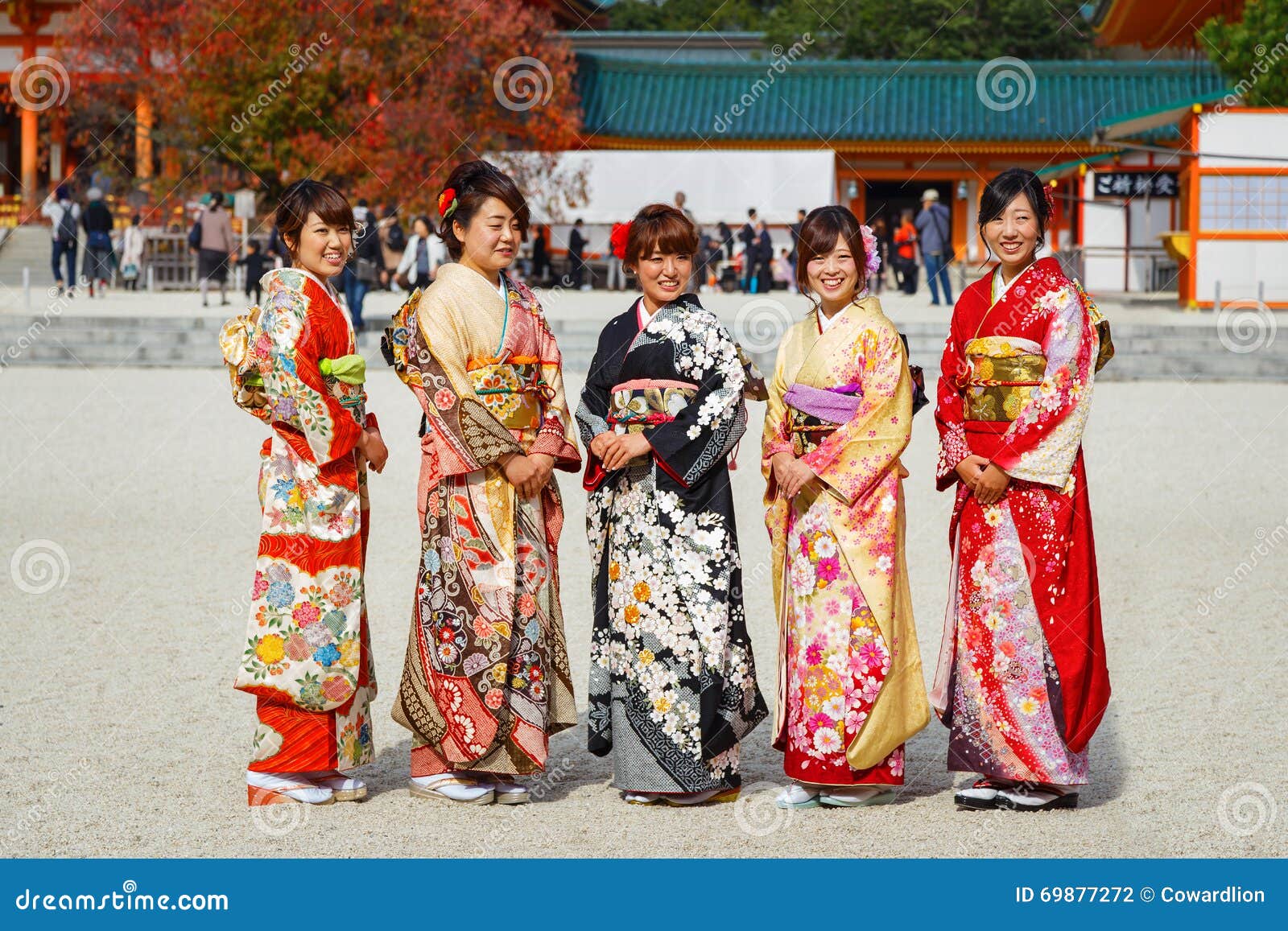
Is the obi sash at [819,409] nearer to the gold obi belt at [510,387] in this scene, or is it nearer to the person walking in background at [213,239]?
the gold obi belt at [510,387]

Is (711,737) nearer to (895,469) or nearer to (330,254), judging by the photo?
(895,469)

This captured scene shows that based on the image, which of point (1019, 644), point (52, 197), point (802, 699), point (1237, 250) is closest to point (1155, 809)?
point (1019, 644)

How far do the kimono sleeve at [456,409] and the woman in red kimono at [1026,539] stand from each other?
3.97ft

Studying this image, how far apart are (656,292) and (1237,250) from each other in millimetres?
16288

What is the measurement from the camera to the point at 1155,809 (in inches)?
153

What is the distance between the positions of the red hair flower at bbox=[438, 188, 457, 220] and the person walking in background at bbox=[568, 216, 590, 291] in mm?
21394

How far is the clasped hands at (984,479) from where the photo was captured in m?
3.88

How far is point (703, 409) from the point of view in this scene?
3.96 meters

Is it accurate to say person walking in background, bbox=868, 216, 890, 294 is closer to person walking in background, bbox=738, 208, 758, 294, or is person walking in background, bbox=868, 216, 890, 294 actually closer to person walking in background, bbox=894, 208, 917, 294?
person walking in background, bbox=894, 208, 917, 294

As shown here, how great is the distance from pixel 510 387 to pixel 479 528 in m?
0.37

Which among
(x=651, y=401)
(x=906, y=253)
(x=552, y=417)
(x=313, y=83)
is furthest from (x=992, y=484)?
(x=313, y=83)

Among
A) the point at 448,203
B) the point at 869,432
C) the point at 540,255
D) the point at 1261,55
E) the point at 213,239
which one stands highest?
the point at 1261,55

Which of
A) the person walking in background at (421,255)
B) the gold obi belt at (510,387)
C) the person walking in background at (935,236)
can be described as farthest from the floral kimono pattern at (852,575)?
the person walking in background at (935,236)

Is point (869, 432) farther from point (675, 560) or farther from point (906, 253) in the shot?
point (906, 253)
